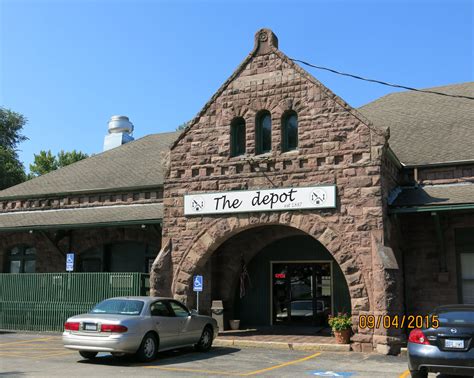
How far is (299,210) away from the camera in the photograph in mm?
15258

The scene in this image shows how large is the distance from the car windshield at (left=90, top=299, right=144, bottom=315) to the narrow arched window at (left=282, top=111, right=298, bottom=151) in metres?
6.42

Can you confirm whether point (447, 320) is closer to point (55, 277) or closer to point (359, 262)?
point (359, 262)

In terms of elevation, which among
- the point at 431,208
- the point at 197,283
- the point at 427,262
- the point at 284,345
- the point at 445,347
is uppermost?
the point at 431,208

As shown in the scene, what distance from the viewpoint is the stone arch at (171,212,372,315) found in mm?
14297

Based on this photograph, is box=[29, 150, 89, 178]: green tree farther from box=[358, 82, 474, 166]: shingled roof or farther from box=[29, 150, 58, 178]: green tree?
box=[358, 82, 474, 166]: shingled roof

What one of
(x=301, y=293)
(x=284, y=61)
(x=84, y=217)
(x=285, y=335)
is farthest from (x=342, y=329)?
(x=84, y=217)

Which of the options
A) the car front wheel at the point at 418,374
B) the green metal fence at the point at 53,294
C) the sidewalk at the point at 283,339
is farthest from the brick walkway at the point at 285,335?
the car front wheel at the point at 418,374

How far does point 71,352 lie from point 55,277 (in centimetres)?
580

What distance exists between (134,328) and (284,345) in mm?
4827

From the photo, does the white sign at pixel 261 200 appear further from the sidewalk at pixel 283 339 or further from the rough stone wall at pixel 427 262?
the sidewalk at pixel 283 339

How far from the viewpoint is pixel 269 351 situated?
46.1 ft

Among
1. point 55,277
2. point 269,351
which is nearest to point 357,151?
point 269,351

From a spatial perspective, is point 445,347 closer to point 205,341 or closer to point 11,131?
point 205,341

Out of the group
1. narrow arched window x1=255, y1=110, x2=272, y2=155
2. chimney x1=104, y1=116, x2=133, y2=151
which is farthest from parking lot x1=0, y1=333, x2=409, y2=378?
chimney x1=104, y1=116, x2=133, y2=151
